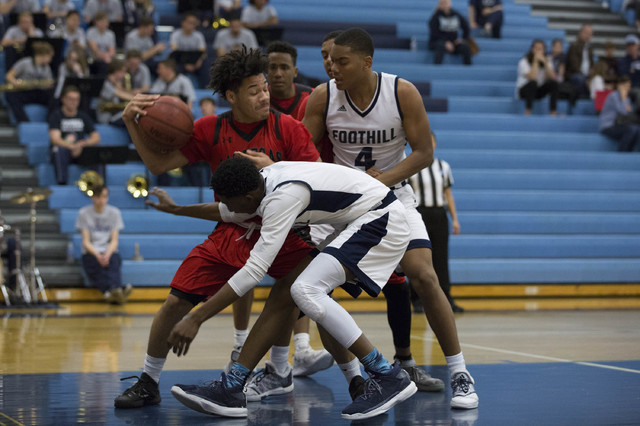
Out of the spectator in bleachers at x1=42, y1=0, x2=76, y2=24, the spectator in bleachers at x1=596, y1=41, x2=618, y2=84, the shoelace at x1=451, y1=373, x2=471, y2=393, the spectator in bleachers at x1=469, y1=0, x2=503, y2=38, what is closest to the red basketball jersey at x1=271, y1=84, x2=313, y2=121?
the shoelace at x1=451, y1=373, x2=471, y2=393

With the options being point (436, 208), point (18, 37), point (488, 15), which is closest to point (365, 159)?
point (436, 208)

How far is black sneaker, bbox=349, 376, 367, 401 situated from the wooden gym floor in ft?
0.34

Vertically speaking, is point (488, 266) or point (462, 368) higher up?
point (462, 368)

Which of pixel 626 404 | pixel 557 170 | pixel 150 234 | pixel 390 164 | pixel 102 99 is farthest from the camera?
pixel 557 170

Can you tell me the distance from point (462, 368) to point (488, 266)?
22.7 feet

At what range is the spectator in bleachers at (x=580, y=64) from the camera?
14.5m

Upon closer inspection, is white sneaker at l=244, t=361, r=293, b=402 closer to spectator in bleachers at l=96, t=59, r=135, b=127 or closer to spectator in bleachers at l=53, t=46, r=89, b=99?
spectator in bleachers at l=96, t=59, r=135, b=127

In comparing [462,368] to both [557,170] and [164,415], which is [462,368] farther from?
[557,170]

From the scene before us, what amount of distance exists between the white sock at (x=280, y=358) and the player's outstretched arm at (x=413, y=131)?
98cm

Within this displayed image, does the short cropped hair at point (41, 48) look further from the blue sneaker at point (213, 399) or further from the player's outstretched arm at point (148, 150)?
the blue sneaker at point (213, 399)

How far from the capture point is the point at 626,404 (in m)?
4.05

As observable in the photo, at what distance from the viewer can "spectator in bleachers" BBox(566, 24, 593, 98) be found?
14453mm

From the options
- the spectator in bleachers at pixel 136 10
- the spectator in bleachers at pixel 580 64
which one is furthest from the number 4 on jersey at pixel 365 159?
the spectator in bleachers at pixel 580 64

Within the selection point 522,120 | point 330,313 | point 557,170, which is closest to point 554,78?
point 522,120
